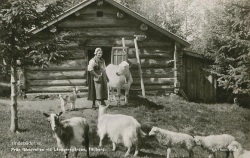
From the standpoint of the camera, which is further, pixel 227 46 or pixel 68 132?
pixel 227 46

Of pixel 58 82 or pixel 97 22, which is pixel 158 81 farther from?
pixel 58 82

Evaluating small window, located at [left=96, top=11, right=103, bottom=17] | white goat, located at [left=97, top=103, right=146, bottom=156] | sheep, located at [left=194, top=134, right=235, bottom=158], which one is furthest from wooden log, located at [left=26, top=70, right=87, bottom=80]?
sheep, located at [left=194, top=134, right=235, bottom=158]

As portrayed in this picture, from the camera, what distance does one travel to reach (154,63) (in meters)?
13.3

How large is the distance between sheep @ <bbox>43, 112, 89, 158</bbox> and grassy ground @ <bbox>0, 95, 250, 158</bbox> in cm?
33

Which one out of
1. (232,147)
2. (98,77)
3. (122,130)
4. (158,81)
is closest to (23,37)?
(98,77)

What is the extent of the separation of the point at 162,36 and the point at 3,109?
7.15m

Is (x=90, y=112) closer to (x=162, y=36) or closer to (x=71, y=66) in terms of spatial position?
(x=71, y=66)

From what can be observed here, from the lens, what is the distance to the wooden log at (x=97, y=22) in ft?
42.4

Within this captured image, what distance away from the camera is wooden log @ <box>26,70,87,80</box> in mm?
13031

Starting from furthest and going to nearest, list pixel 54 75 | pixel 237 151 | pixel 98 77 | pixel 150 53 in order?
pixel 150 53, pixel 54 75, pixel 98 77, pixel 237 151

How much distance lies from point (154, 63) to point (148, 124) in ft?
16.3

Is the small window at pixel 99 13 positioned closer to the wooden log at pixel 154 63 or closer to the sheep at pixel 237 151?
the wooden log at pixel 154 63

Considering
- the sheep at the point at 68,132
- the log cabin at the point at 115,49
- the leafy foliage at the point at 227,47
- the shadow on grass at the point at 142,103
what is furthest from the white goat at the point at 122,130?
the log cabin at the point at 115,49

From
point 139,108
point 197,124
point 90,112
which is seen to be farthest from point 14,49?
point 197,124
